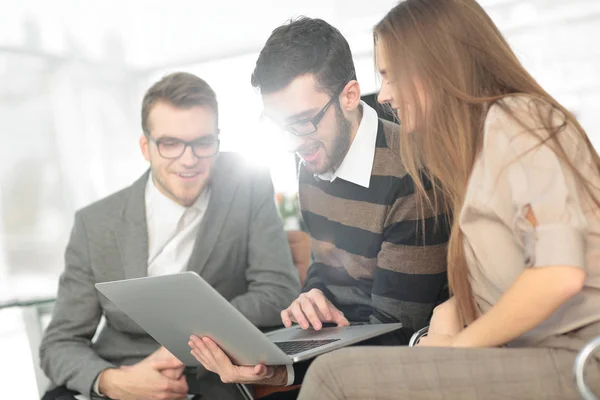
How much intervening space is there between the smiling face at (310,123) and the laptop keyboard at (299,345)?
47 centimetres

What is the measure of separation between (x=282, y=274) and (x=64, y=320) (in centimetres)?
59

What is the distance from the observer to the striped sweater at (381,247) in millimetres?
1651

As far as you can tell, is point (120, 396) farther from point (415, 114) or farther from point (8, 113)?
point (8, 113)

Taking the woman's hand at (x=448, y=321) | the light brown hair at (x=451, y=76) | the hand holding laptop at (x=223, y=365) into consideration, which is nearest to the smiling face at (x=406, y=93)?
the light brown hair at (x=451, y=76)

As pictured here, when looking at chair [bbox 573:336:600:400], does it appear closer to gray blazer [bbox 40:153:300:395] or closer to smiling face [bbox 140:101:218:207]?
gray blazer [bbox 40:153:300:395]

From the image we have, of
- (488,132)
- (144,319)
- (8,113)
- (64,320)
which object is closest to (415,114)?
(488,132)

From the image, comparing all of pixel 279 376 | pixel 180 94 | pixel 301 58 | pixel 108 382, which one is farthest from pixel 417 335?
pixel 180 94

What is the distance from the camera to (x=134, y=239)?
2.05 metres

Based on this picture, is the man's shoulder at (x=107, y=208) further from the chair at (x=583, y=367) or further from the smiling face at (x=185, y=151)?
the chair at (x=583, y=367)

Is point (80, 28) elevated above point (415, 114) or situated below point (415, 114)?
above

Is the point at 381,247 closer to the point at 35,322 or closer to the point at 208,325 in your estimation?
the point at 208,325

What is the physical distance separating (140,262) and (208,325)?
23.5 inches

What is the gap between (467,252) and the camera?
1259 mm

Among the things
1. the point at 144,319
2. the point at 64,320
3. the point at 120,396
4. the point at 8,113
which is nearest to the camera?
the point at 144,319
